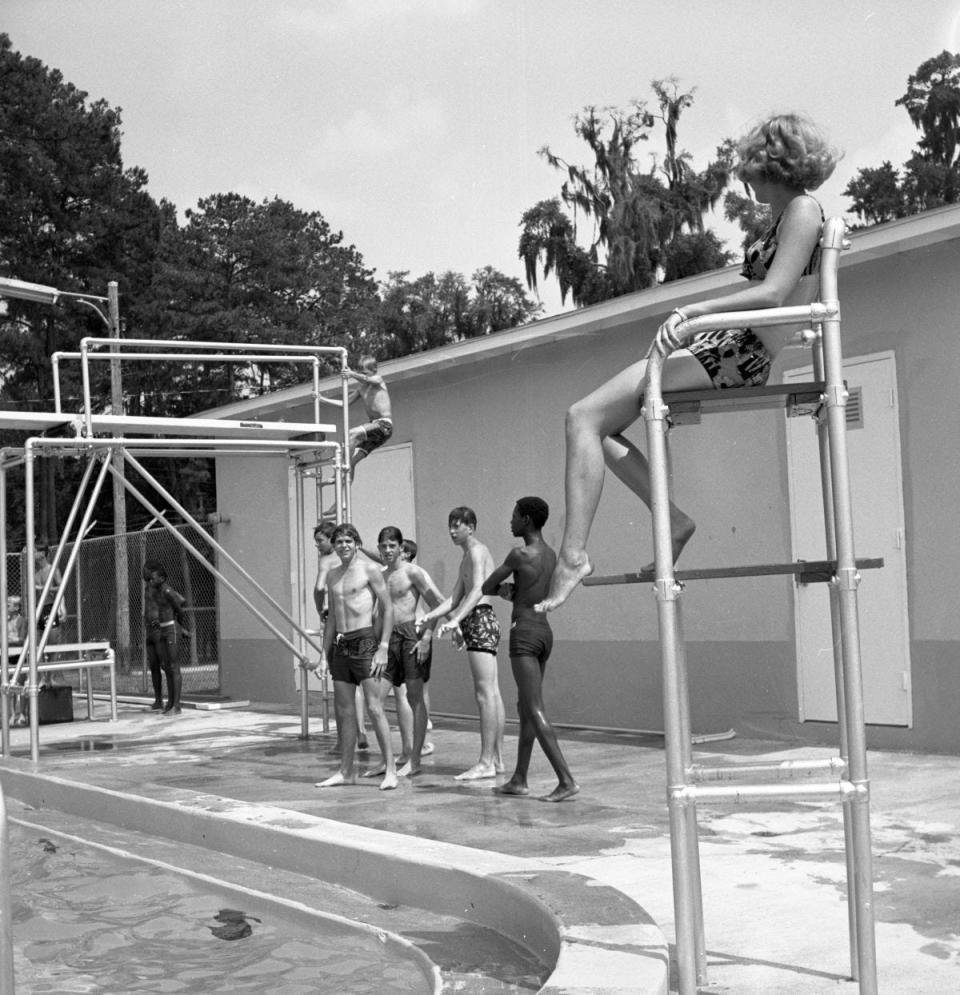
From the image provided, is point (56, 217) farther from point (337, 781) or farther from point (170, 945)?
point (170, 945)

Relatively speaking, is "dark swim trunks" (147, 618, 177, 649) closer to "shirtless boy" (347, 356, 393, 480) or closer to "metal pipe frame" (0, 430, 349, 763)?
"metal pipe frame" (0, 430, 349, 763)

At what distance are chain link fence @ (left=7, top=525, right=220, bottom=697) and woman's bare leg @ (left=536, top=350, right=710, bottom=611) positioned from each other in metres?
16.2

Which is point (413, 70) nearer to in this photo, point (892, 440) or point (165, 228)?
point (165, 228)

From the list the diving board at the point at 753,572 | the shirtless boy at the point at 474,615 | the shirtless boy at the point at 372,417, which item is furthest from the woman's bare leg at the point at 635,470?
the shirtless boy at the point at 372,417

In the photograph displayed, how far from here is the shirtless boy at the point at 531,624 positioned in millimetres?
8898

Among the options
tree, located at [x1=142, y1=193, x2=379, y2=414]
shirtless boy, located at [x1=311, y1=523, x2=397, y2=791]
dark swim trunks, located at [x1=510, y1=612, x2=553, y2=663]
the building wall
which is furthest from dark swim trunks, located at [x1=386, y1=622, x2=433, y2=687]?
tree, located at [x1=142, y1=193, x2=379, y2=414]

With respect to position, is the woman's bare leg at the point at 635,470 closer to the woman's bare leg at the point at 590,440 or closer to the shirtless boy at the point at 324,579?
the woman's bare leg at the point at 590,440

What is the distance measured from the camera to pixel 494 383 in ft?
47.5

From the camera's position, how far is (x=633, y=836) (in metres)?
7.58

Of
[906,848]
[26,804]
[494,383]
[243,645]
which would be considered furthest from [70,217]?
[906,848]

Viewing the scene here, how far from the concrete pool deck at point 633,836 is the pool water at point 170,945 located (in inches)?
21.4

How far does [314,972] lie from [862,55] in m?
37.5

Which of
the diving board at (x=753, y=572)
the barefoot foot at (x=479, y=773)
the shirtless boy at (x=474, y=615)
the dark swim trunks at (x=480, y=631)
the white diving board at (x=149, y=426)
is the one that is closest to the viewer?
the diving board at (x=753, y=572)

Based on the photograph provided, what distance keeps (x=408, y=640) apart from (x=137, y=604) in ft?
47.6
